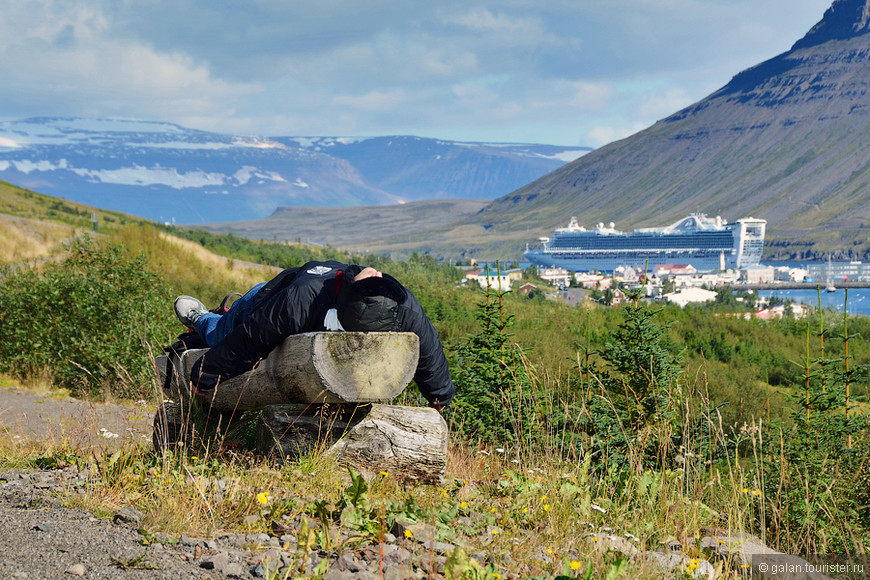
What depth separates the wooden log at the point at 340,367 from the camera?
3652 mm

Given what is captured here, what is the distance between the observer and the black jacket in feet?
12.5

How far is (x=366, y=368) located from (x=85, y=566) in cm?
152

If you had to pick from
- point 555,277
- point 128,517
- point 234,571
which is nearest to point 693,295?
point 555,277

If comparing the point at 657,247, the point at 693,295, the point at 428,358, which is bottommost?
the point at 693,295

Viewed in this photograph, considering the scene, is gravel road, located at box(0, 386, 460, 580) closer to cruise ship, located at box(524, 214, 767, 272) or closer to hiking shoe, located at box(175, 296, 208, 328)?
hiking shoe, located at box(175, 296, 208, 328)

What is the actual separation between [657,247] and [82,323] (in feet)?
449

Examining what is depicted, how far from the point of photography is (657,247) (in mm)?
138625

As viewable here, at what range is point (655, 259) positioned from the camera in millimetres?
137125

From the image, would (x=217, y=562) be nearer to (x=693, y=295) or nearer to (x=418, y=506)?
(x=418, y=506)

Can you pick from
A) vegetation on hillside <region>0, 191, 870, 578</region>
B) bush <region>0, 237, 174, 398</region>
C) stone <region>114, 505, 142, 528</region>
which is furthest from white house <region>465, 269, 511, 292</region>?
bush <region>0, 237, 174, 398</region>

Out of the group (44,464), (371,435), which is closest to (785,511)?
(371,435)

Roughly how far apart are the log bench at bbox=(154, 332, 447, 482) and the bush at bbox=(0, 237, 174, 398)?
17.6 feet

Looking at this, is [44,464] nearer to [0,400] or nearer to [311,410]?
[311,410]

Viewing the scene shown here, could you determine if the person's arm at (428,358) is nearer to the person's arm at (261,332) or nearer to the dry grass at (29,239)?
the person's arm at (261,332)
